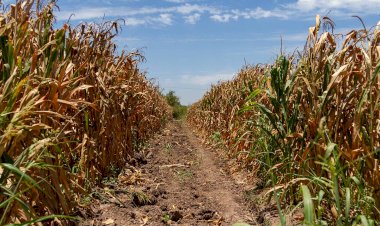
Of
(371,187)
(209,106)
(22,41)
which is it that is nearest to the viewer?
(22,41)

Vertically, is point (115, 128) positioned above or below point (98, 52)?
below

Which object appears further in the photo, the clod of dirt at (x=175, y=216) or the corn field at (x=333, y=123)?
the clod of dirt at (x=175, y=216)

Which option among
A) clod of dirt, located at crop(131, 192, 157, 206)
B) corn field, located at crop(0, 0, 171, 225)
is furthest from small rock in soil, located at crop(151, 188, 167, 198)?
corn field, located at crop(0, 0, 171, 225)

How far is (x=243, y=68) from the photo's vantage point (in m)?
10.8

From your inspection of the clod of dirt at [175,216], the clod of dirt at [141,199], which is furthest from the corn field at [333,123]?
the clod of dirt at [141,199]

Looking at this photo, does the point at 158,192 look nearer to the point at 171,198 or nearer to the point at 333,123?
the point at 171,198

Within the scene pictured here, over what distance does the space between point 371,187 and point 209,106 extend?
1264 centimetres

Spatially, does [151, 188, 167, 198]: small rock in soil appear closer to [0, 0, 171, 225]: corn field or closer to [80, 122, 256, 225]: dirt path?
[80, 122, 256, 225]: dirt path

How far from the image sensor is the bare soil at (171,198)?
16.5 ft

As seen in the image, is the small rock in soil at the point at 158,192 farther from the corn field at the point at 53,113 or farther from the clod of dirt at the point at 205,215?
the clod of dirt at the point at 205,215

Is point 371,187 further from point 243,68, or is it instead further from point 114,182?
point 243,68

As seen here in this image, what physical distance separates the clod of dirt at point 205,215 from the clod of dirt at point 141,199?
2.28 feet

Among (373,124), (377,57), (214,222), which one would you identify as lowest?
(214,222)

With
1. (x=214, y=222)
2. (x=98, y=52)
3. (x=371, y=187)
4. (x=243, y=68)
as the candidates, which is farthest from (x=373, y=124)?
(x=243, y=68)
